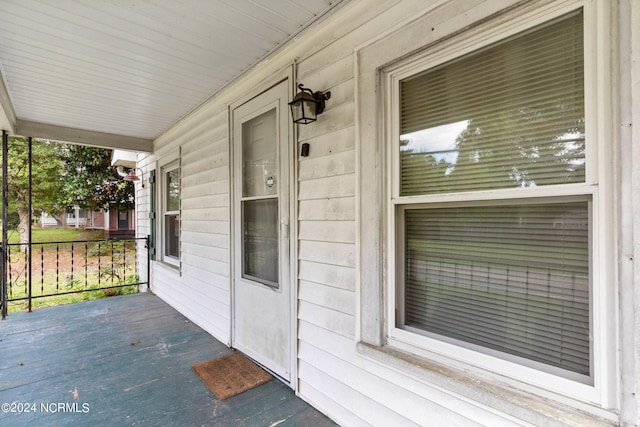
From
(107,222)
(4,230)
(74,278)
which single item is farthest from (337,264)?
(107,222)

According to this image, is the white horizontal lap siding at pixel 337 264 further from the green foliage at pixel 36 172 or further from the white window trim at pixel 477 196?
the green foliage at pixel 36 172

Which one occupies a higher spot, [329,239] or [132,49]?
[132,49]

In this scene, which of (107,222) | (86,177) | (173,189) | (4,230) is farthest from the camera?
(107,222)

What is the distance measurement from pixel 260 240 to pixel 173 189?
2632mm

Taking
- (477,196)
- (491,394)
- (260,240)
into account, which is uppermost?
(477,196)

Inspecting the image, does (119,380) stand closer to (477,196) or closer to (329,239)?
(329,239)

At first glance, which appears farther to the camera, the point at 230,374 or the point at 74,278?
the point at 74,278

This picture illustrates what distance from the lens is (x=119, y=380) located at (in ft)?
8.04

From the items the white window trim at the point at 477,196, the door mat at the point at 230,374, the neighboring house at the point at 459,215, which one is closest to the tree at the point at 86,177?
the door mat at the point at 230,374

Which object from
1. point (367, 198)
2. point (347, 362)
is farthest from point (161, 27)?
point (347, 362)

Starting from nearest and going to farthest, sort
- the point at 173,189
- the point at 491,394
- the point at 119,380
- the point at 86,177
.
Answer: the point at 491,394 → the point at 119,380 → the point at 173,189 → the point at 86,177

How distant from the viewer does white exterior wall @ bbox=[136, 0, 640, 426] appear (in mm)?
984

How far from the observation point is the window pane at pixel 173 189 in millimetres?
4516

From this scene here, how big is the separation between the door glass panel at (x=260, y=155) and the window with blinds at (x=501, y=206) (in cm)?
124
